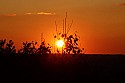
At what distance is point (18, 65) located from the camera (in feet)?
152

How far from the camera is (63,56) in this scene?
45.7 meters

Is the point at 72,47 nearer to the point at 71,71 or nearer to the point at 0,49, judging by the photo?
the point at 71,71

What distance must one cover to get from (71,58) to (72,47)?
1203 millimetres

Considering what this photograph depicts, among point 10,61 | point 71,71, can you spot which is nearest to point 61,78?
point 71,71

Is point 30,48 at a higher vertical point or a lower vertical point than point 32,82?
higher

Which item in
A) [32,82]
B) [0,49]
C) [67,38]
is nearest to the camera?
[32,82]

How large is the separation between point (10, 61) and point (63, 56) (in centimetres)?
480

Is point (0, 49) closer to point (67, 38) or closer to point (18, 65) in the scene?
point (18, 65)

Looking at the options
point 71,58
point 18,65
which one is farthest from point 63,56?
point 18,65

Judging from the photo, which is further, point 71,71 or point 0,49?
point 0,49

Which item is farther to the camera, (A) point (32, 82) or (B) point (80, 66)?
(B) point (80, 66)

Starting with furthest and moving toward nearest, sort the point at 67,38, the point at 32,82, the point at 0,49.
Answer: the point at 0,49 < the point at 67,38 < the point at 32,82

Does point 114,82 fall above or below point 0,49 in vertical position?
below

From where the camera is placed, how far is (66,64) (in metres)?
46.1
